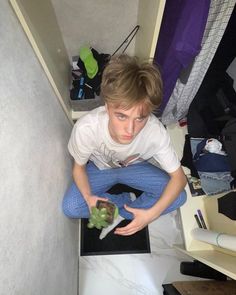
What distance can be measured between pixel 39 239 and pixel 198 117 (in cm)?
101

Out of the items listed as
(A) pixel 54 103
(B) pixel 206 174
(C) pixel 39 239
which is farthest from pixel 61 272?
(B) pixel 206 174

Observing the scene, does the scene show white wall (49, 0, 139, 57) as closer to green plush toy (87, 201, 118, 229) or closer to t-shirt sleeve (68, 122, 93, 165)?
t-shirt sleeve (68, 122, 93, 165)

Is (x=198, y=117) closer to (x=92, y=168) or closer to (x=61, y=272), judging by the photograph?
(x=92, y=168)

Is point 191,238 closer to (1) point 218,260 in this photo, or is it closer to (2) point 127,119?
(1) point 218,260

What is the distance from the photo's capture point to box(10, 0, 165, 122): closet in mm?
896

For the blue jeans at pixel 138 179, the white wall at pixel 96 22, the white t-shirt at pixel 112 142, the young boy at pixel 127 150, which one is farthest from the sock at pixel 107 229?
the white wall at pixel 96 22

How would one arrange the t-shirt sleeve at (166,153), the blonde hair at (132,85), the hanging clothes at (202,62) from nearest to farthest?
1. the blonde hair at (132,85)
2. the hanging clothes at (202,62)
3. the t-shirt sleeve at (166,153)

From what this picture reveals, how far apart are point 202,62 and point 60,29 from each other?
0.77 m

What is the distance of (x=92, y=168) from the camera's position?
1.28 m

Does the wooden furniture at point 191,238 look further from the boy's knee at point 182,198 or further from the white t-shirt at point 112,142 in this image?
the white t-shirt at point 112,142

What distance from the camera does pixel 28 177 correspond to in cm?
76

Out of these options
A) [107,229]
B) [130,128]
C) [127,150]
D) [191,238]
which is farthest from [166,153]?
[107,229]

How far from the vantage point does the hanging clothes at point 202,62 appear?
0.94 m

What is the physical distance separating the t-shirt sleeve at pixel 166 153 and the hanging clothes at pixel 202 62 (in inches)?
11.7
